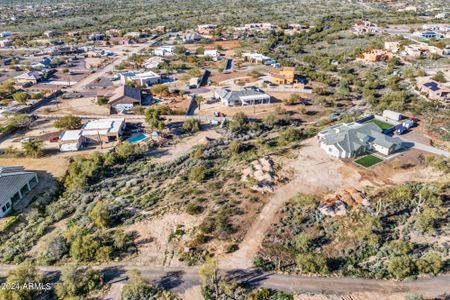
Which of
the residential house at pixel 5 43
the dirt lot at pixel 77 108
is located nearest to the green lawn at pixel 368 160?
the dirt lot at pixel 77 108

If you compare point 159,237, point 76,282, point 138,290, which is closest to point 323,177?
point 159,237

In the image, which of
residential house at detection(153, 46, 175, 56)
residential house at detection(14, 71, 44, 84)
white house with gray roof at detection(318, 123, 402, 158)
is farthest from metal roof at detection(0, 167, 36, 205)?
residential house at detection(153, 46, 175, 56)

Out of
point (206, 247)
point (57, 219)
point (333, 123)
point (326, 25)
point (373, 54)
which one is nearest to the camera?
point (206, 247)

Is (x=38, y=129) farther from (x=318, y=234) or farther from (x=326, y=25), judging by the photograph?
(x=326, y=25)

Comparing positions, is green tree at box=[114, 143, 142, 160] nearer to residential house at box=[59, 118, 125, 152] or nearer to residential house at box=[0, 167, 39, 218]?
residential house at box=[59, 118, 125, 152]

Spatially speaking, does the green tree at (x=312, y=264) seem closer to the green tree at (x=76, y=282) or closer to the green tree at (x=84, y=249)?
the green tree at (x=76, y=282)

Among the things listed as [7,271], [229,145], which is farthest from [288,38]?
[7,271]

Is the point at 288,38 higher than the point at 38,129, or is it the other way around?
the point at 288,38
